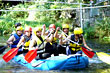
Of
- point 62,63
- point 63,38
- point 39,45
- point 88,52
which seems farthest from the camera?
point 63,38

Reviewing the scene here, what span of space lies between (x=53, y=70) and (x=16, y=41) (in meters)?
2.16

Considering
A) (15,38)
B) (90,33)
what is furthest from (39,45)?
(90,33)

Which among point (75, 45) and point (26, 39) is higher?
point (26, 39)

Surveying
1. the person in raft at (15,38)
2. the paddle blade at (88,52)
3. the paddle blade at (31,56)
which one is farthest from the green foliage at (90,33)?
the paddle blade at (31,56)

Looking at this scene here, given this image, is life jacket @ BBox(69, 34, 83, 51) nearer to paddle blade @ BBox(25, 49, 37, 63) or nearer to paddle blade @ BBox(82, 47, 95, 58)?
paddle blade @ BBox(82, 47, 95, 58)

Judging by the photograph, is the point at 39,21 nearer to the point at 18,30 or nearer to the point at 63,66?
the point at 18,30

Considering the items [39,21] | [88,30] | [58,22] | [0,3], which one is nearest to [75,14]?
[58,22]

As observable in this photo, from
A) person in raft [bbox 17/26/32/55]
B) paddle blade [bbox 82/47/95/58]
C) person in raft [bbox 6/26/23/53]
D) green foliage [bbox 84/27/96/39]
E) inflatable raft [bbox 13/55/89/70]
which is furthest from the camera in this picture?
green foliage [bbox 84/27/96/39]

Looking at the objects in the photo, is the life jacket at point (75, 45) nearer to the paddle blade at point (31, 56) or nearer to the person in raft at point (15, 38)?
the paddle blade at point (31, 56)

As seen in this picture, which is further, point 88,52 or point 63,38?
point 63,38

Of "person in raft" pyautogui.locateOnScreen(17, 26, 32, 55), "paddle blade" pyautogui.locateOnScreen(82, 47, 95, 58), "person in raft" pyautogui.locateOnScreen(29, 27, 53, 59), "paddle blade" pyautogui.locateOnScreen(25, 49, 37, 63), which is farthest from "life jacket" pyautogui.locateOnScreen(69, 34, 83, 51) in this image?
"person in raft" pyautogui.locateOnScreen(17, 26, 32, 55)

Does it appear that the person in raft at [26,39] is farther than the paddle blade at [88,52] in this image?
Yes

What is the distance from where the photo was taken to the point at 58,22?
60.1ft

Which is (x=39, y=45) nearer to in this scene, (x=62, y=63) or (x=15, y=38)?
(x=62, y=63)
